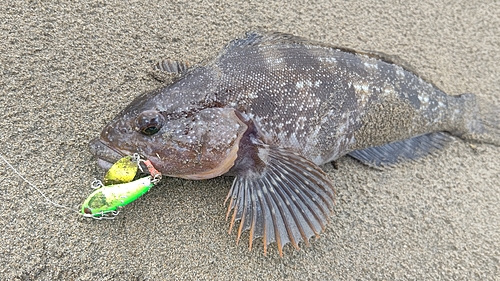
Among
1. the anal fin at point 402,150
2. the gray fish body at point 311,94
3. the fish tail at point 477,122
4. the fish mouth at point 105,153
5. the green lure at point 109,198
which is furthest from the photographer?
the fish tail at point 477,122

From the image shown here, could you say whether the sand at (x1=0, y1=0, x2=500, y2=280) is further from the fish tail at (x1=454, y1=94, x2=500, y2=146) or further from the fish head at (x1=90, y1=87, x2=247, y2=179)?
the fish head at (x1=90, y1=87, x2=247, y2=179)

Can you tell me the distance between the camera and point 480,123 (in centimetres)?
358

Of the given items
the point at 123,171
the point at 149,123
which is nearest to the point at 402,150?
the point at 149,123

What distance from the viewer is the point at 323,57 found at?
2.87m

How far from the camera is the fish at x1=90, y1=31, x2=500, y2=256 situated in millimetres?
2369

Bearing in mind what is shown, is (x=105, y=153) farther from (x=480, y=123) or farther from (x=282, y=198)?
(x=480, y=123)

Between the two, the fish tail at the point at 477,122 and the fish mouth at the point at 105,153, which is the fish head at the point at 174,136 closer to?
the fish mouth at the point at 105,153

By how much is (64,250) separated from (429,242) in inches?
97.2

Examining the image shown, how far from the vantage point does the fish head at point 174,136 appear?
233cm

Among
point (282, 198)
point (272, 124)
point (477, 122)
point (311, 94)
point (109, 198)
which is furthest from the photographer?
point (477, 122)

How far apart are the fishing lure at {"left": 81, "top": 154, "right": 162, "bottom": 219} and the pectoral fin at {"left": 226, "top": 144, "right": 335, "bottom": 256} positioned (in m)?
0.54

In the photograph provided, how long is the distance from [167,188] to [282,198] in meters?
0.77

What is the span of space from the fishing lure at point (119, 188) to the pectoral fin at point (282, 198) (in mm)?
539

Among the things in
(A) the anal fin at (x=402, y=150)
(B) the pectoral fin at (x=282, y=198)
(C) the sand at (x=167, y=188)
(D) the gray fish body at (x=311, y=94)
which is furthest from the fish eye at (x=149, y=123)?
(A) the anal fin at (x=402, y=150)
